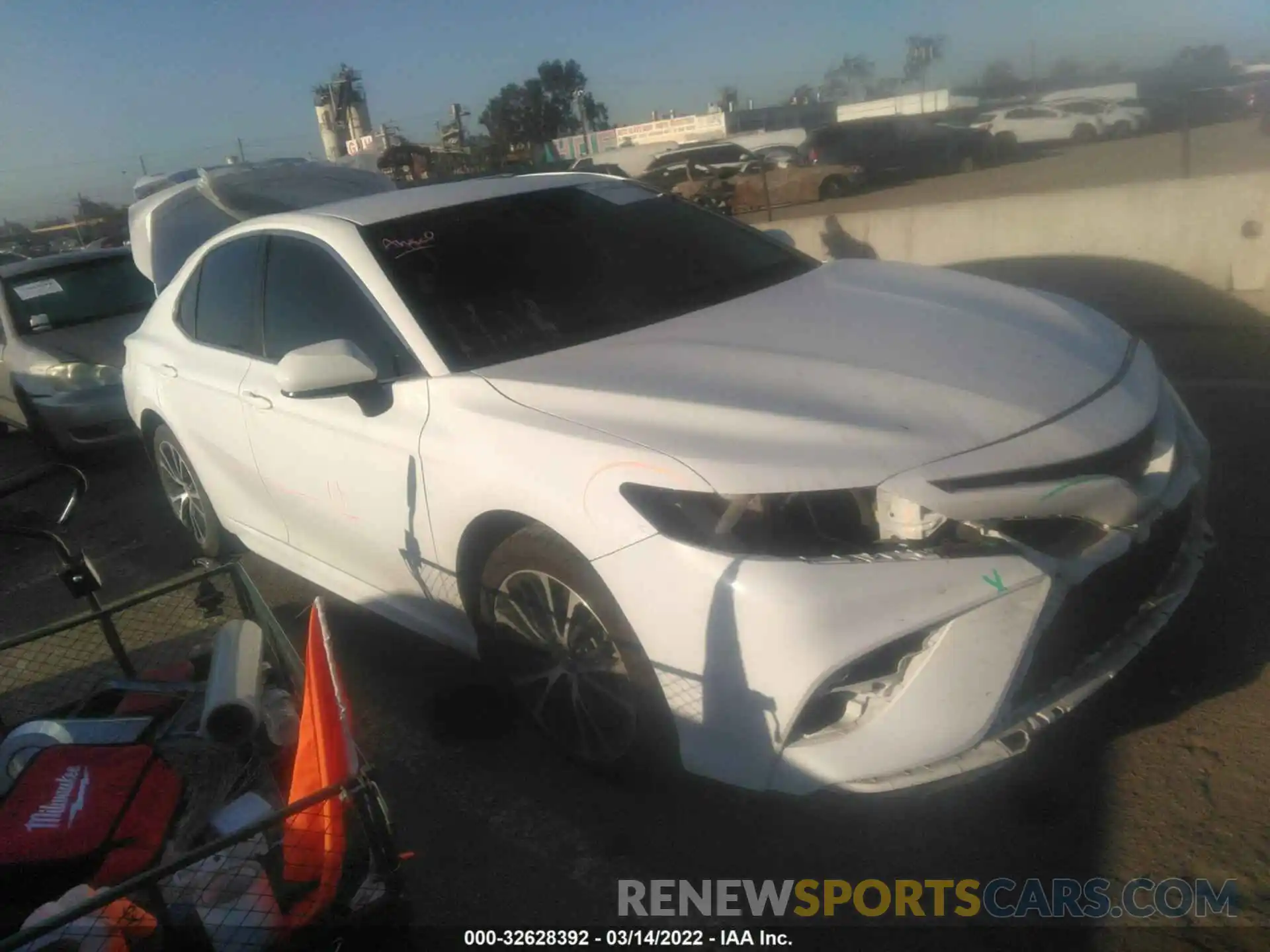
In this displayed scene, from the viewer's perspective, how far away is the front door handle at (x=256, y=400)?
3.66m

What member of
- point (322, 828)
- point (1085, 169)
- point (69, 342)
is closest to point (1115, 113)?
point (1085, 169)

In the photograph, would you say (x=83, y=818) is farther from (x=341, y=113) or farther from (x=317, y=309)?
(x=341, y=113)

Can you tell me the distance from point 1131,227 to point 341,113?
130ft

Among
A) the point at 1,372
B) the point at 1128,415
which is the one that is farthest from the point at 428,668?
the point at 1,372

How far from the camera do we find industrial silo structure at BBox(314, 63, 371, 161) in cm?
3825

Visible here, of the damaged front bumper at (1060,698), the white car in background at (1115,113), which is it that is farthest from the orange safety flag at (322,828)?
the white car in background at (1115,113)

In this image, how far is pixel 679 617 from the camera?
2270 millimetres

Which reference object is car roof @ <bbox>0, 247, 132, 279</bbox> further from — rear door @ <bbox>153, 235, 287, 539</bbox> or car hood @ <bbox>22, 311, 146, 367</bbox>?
rear door @ <bbox>153, 235, 287, 539</bbox>

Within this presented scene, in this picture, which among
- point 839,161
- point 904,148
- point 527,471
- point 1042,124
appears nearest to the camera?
point 527,471

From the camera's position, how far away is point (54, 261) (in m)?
8.36

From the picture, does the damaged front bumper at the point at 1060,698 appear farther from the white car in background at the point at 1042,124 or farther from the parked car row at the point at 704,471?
the white car in background at the point at 1042,124

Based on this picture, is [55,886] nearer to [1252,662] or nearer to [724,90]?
[1252,662]

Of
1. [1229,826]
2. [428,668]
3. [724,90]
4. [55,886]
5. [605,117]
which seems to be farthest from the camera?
[605,117]

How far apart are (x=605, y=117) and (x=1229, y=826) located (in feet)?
277
